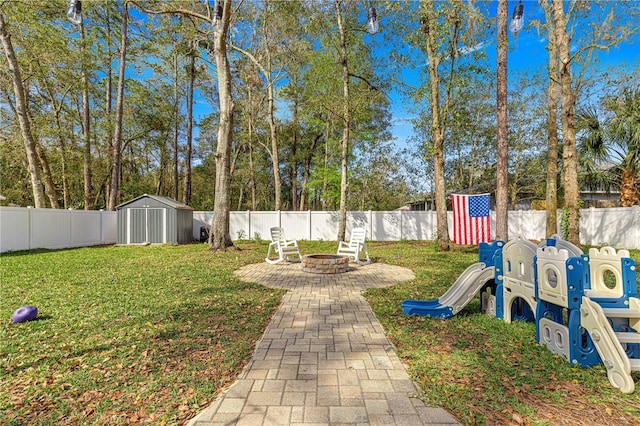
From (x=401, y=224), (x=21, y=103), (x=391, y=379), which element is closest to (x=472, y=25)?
(x=401, y=224)

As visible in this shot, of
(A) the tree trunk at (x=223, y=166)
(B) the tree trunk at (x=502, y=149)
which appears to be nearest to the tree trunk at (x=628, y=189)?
(B) the tree trunk at (x=502, y=149)

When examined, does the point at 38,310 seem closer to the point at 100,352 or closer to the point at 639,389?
the point at 100,352

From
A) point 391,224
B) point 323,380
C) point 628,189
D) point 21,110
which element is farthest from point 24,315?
point 628,189

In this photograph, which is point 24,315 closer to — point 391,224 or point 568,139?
point 568,139

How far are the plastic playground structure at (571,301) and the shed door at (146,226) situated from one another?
1271cm

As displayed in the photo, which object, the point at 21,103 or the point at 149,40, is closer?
the point at 21,103

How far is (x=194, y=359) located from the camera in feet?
8.92

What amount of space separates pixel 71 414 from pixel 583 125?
15.5 metres

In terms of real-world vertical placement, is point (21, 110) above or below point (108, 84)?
below

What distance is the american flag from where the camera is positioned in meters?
10.2

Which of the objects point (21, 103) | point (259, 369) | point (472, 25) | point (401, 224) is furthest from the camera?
point (401, 224)

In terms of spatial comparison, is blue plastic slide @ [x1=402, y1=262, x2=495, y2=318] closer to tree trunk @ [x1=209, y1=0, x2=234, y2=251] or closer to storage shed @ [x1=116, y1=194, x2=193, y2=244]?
tree trunk @ [x1=209, y1=0, x2=234, y2=251]

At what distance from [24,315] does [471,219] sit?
11.3m

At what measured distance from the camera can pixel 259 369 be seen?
251 centimetres
